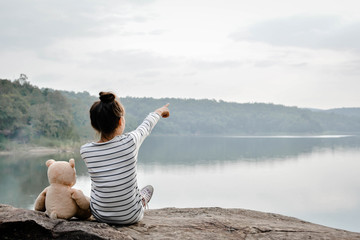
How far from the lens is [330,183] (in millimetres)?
28734

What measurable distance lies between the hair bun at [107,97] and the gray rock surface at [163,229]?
0.71 m

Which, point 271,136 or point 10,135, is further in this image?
point 271,136

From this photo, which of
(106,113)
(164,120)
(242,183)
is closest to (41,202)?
(106,113)

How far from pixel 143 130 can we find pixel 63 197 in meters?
0.63

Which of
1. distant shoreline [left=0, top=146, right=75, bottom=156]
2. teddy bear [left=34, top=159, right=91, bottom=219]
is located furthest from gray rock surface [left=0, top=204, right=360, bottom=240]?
distant shoreline [left=0, top=146, right=75, bottom=156]

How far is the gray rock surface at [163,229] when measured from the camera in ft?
7.27

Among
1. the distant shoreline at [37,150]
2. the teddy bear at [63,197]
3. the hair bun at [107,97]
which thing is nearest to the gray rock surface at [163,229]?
the teddy bear at [63,197]

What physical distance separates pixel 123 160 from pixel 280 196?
76.8 ft

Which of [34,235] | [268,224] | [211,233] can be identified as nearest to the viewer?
[34,235]

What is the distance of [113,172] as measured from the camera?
2.30 meters

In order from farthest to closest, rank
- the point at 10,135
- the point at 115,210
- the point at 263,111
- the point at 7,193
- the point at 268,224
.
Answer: the point at 263,111, the point at 10,135, the point at 7,193, the point at 268,224, the point at 115,210

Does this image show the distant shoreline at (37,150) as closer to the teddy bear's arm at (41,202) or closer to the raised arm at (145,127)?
the teddy bear's arm at (41,202)

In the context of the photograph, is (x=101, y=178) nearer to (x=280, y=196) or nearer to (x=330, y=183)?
(x=280, y=196)

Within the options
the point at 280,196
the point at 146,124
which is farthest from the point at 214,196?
the point at 146,124
